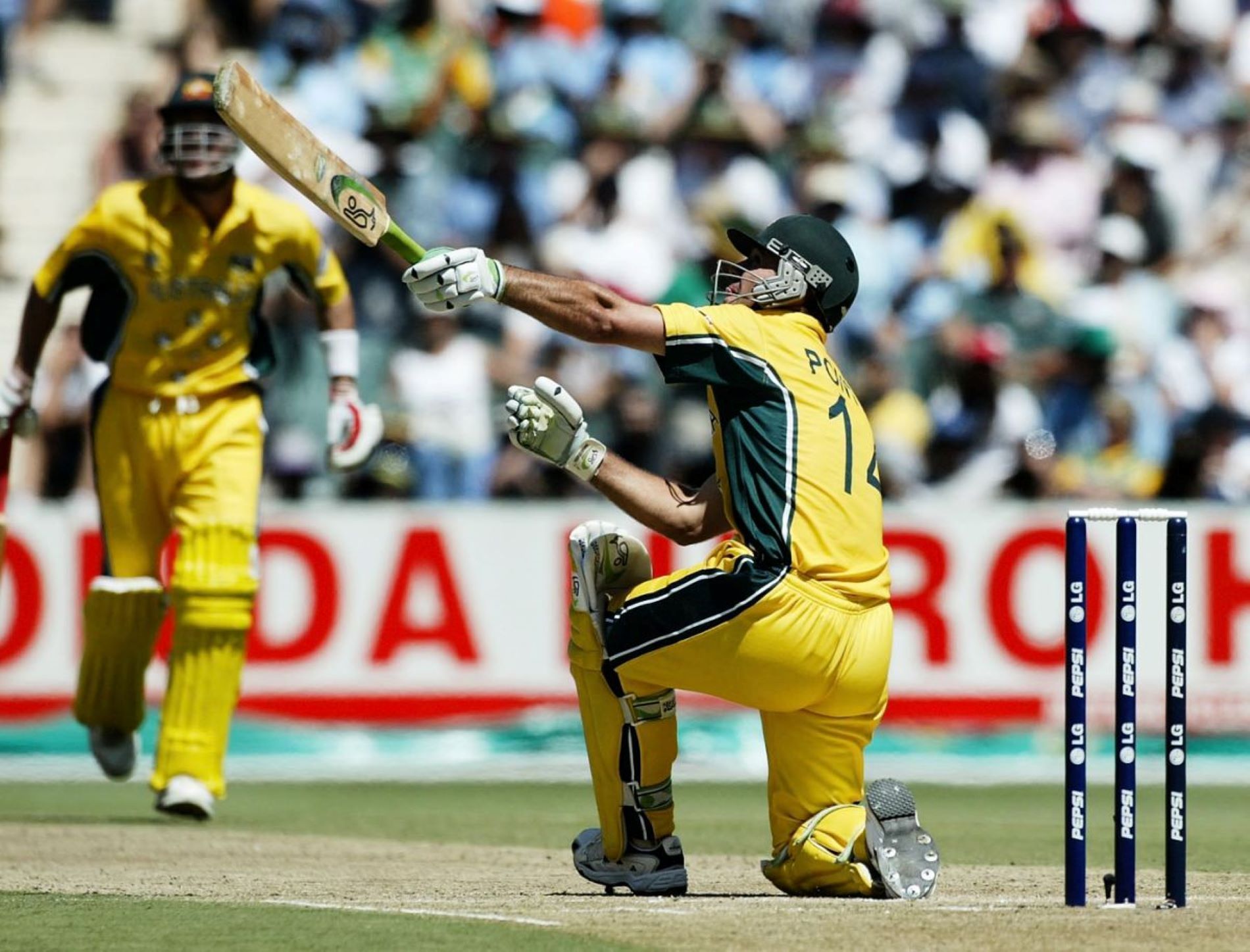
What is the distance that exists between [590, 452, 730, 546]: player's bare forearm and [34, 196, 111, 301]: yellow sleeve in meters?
2.86

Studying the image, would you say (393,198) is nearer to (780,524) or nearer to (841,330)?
(841,330)

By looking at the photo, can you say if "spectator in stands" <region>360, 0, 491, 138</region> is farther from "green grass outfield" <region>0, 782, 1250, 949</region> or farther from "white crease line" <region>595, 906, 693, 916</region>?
"white crease line" <region>595, 906, 693, 916</region>

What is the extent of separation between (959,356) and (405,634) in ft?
11.2

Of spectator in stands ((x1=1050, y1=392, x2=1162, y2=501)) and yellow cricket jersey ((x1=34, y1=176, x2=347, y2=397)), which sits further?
spectator in stands ((x1=1050, y1=392, x2=1162, y2=501))

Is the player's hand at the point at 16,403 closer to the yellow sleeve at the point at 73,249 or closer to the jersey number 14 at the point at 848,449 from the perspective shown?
the yellow sleeve at the point at 73,249

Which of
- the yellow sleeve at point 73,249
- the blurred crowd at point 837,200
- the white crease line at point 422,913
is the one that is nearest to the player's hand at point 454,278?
the white crease line at point 422,913

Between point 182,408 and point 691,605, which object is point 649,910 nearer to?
point 691,605

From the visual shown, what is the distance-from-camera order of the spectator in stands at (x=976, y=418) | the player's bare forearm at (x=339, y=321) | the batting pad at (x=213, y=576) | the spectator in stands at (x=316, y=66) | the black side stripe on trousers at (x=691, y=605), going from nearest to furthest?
the black side stripe on trousers at (x=691, y=605) → the batting pad at (x=213, y=576) → the player's bare forearm at (x=339, y=321) → the spectator in stands at (x=976, y=418) → the spectator in stands at (x=316, y=66)

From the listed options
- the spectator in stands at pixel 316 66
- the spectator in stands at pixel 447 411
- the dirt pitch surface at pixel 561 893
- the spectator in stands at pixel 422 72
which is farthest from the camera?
the spectator in stands at pixel 422 72

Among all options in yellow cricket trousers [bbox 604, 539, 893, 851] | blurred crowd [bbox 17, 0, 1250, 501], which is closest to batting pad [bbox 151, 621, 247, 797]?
yellow cricket trousers [bbox 604, 539, 893, 851]

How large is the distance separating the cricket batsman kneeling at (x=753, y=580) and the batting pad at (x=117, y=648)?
108 inches

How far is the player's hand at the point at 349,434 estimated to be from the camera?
8.41 meters

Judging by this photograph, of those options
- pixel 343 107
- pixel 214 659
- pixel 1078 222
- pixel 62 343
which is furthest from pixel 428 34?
pixel 214 659

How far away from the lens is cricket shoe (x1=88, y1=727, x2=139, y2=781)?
28.0 feet
